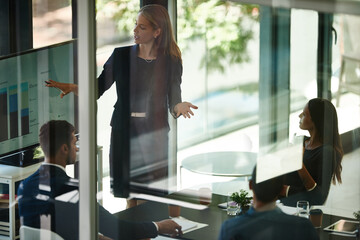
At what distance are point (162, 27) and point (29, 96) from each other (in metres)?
1.04

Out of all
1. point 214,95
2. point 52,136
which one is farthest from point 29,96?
point 214,95

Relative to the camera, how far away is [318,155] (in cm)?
311

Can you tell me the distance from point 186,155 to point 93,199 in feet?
2.13

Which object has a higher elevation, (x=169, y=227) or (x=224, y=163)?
(x=224, y=163)

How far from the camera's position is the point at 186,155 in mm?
3533

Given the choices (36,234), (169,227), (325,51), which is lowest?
(36,234)

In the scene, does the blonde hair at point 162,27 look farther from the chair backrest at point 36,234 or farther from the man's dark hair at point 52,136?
the chair backrest at point 36,234

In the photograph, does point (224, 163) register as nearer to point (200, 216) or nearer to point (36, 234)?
point (200, 216)

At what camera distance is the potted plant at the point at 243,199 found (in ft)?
10.8

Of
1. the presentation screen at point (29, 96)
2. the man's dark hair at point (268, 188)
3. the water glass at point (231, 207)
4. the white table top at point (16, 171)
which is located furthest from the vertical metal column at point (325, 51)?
the white table top at point (16, 171)

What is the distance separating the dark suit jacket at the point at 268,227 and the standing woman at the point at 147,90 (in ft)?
Result: 1.74

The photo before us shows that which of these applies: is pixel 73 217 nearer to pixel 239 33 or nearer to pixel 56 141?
pixel 56 141

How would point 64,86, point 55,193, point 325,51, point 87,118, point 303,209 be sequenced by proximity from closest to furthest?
point 325,51
point 303,209
point 87,118
point 64,86
point 55,193

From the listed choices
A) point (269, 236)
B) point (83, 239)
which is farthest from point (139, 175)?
point (269, 236)
